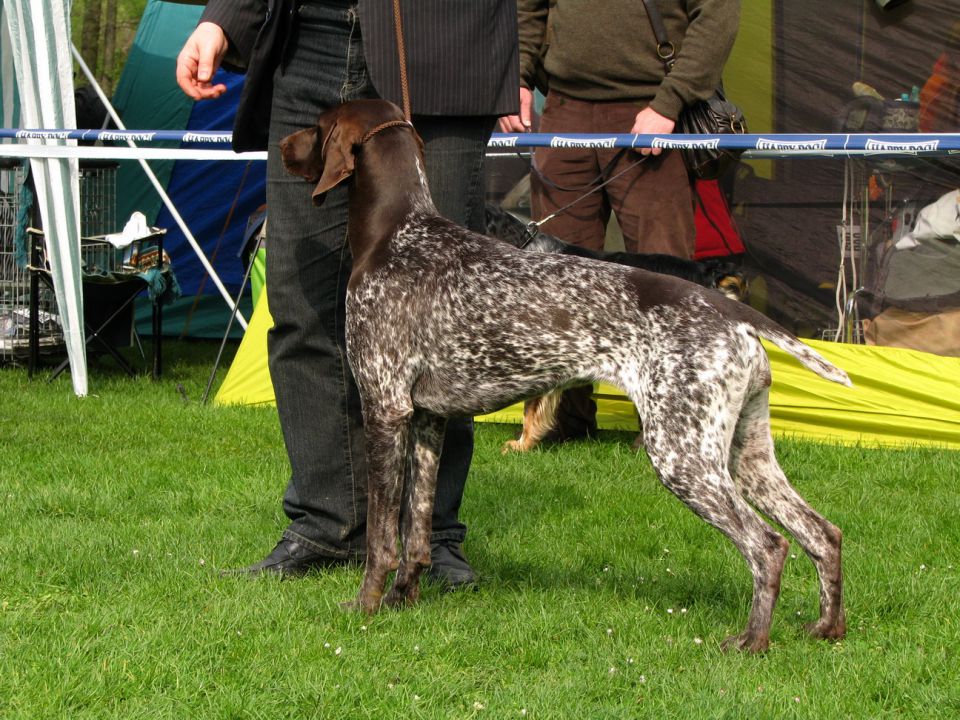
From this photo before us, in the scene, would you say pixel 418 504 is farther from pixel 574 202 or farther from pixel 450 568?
pixel 574 202

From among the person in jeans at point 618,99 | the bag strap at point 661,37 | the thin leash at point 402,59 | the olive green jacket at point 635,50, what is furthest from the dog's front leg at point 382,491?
the bag strap at point 661,37

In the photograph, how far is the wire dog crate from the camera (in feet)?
26.3

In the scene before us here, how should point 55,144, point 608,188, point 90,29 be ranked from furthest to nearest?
point 90,29, point 55,144, point 608,188

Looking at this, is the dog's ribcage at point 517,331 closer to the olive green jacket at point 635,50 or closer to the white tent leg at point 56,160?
the olive green jacket at point 635,50

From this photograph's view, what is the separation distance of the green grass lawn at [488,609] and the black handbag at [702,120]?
1440 millimetres

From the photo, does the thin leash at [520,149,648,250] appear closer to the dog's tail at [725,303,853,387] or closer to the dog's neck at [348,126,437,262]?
the dog's neck at [348,126,437,262]

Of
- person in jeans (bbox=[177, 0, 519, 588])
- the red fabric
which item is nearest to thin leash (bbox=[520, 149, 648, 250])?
the red fabric

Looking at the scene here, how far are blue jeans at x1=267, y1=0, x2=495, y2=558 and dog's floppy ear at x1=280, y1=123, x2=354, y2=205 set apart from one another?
0.15 meters

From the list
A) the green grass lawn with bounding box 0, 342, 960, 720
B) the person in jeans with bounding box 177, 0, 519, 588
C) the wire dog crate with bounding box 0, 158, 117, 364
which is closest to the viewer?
the green grass lawn with bounding box 0, 342, 960, 720

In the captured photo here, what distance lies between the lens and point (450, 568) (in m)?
3.70

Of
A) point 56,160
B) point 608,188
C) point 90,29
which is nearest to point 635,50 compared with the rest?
point 608,188

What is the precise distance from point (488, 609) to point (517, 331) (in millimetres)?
813

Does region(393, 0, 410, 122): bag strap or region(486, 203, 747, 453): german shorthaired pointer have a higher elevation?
region(393, 0, 410, 122): bag strap

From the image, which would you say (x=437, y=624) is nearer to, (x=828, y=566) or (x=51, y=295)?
(x=828, y=566)
